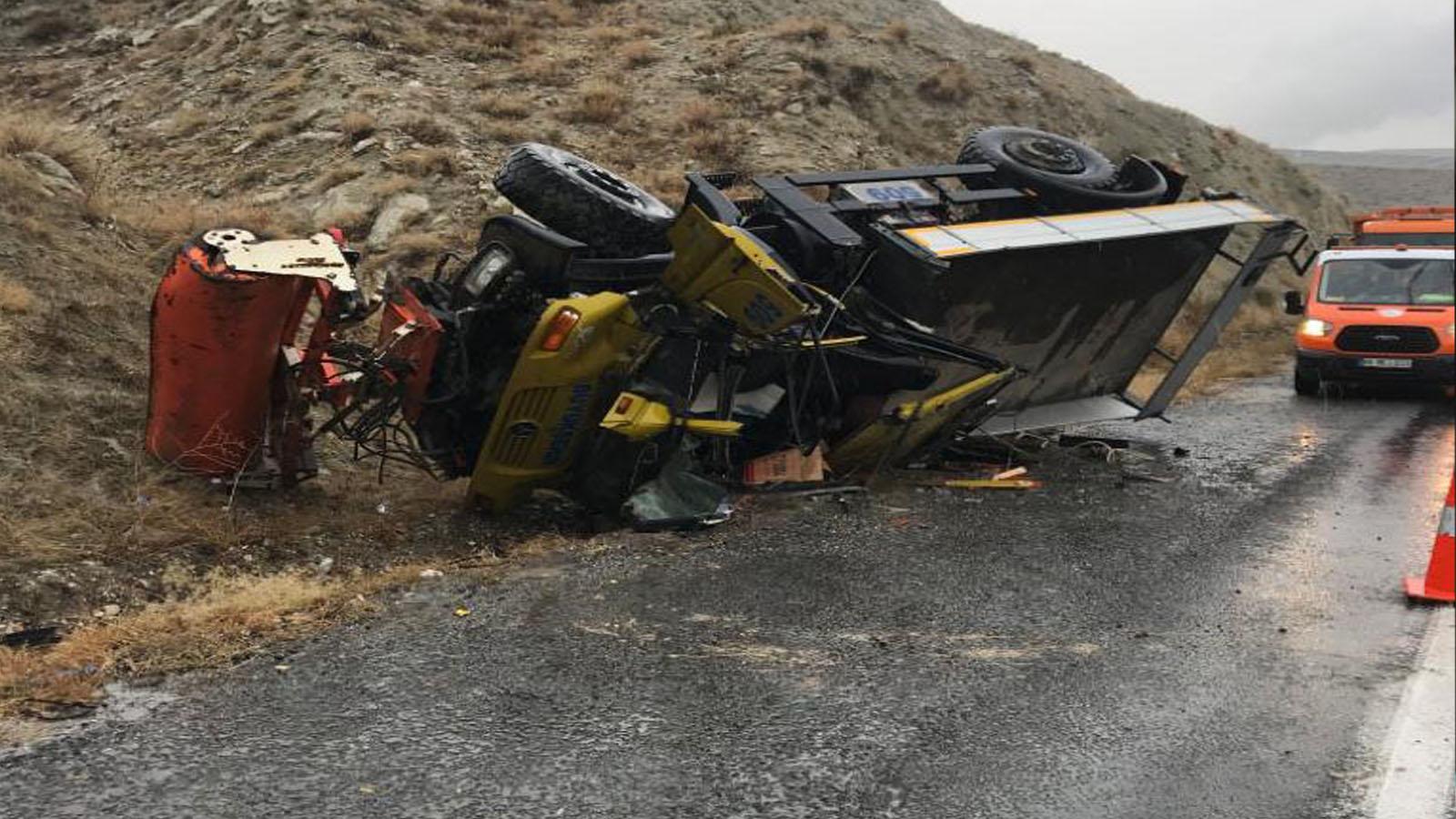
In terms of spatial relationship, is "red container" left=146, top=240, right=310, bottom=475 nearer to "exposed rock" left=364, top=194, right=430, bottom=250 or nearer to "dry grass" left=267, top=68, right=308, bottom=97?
"exposed rock" left=364, top=194, right=430, bottom=250

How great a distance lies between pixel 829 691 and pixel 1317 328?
10502 mm

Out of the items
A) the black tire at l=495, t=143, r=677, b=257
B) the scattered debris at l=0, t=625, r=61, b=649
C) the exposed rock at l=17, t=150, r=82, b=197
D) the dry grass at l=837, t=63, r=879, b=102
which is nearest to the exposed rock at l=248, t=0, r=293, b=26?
the exposed rock at l=17, t=150, r=82, b=197

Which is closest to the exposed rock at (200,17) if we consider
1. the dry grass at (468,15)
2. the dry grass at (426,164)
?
the dry grass at (468,15)

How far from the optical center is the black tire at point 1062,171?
777 centimetres

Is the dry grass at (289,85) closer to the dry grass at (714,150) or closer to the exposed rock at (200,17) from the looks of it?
the exposed rock at (200,17)

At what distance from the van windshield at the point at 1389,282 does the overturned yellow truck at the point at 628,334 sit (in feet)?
21.7

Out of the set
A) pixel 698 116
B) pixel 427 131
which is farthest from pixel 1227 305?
pixel 427 131

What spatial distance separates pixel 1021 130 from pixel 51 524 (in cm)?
716

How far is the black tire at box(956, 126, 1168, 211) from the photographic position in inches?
306

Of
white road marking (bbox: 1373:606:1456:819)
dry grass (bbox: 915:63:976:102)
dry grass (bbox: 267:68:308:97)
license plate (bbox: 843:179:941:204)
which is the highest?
dry grass (bbox: 915:63:976:102)

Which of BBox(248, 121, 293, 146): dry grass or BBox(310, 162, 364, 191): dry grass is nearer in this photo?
BBox(310, 162, 364, 191): dry grass

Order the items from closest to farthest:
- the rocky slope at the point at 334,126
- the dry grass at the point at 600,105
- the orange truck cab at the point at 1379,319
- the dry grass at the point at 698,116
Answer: the rocky slope at the point at 334,126 < the orange truck cab at the point at 1379,319 < the dry grass at the point at 600,105 < the dry grass at the point at 698,116

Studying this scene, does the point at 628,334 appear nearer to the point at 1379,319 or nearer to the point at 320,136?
the point at 1379,319

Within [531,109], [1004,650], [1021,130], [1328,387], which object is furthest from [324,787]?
[531,109]
